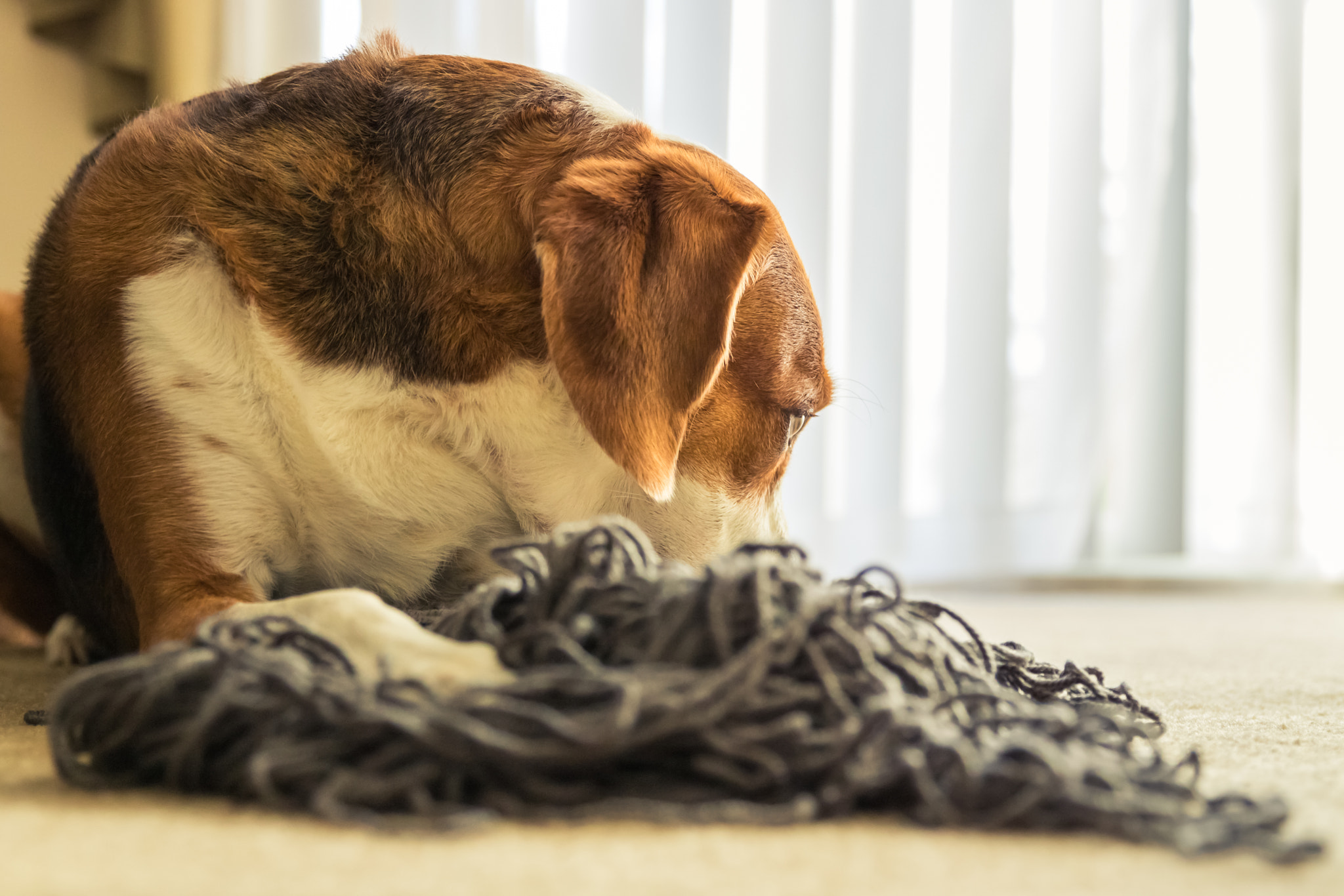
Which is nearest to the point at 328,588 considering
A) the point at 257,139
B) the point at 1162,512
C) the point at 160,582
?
the point at 160,582

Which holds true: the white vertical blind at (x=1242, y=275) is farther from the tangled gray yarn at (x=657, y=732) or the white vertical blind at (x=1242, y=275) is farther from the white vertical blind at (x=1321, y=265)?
the tangled gray yarn at (x=657, y=732)

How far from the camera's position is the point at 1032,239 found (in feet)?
10.6

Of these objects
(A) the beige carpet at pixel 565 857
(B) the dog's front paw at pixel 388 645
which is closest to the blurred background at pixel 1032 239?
(B) the dog's front paw at pixel 388 645

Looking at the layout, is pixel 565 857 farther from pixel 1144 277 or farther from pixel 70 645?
pixel 1144 277

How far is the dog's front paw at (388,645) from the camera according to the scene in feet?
2.39

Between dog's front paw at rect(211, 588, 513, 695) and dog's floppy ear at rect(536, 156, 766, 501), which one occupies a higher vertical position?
dog's floppy ear at rect(536, 156, 766, 501)

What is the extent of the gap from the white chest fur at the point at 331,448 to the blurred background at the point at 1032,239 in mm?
2013

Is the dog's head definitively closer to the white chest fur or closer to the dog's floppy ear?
the dog's floppy ear

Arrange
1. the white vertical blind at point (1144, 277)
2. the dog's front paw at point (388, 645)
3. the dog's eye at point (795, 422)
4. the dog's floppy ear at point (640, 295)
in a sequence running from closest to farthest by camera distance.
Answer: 1. the dog's front paw at point (388, 645)
2. the dog's floppy ear at point (640, 295)
3. the dog's eye at point (795, 422)
4. the white vertical blind at point (1144, 277)

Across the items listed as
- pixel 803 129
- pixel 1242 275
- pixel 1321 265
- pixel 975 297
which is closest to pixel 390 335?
pixel 803 129

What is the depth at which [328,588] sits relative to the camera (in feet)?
3.91

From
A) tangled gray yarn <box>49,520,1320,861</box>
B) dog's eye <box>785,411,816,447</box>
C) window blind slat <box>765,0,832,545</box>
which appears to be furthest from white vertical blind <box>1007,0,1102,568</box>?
tangled gray yarn <box>49,520,1320,861</box>

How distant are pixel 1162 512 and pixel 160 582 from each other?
10.1 ft

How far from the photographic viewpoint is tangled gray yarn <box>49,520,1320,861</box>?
2.05 feet
